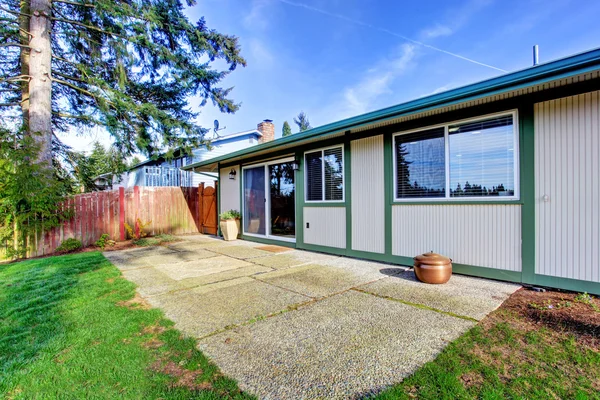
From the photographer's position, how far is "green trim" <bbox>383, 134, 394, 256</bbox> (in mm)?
4961

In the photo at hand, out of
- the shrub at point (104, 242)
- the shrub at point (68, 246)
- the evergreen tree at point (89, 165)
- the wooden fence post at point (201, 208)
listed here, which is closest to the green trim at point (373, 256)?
the shrub at point (104, 242)

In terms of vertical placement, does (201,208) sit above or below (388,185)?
below

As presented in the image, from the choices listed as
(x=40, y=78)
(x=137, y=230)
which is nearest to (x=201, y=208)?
(x=137, y=230)

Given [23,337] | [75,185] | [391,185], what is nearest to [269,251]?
[391,185]

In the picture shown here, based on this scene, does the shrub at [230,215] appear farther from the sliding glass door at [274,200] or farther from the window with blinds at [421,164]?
the window with blinds at [421,164]

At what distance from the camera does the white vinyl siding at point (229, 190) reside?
8.87 m

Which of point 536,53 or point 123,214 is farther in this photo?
point 123,214

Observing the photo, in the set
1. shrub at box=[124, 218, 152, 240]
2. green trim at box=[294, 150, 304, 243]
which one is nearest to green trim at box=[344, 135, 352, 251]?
green trim at box=[294, 150, 304, 243]

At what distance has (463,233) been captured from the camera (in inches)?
163

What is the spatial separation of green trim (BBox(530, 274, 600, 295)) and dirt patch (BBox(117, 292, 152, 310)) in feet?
15.2

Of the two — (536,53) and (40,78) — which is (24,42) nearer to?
(40,78)

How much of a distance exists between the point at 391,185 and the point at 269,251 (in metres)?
3.16

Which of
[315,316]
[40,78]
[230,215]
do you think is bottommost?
[315,316]

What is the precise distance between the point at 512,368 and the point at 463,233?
2532 millimetres
